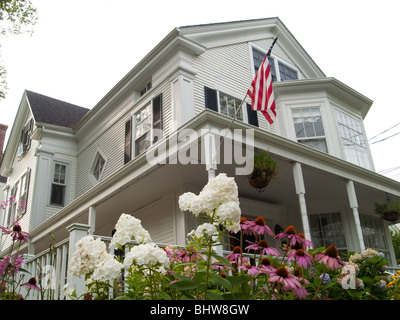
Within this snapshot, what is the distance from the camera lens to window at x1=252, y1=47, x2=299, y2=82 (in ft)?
41.5

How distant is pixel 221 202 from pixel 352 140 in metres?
10.8

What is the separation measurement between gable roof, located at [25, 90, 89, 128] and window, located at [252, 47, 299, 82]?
7.63 meters

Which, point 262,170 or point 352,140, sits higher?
point 352,140

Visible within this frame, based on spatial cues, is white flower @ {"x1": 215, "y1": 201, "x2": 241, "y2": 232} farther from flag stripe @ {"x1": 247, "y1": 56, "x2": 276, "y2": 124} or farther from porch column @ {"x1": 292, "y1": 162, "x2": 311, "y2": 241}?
porch column @ {"x1": 292, "y1": 162, "x2": 311, "y2": 241}

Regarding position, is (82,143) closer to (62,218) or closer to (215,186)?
(62,218)

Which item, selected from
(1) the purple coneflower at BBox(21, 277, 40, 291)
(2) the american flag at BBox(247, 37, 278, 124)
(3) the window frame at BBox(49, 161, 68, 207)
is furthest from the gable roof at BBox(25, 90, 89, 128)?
(1) the purple coneflower at BBox(21, 277, 40, 291)

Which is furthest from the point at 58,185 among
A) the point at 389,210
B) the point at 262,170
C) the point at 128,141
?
the point at 389,210

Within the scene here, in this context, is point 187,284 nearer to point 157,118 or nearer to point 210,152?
point 210,152

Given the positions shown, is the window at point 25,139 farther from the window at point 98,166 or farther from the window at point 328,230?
the window at point 328,230

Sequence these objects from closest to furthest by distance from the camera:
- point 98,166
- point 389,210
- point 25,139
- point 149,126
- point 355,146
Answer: point 149,126
point 389,210
point 355,146
point 98,166
point 25,139

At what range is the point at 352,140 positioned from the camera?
1180 cm

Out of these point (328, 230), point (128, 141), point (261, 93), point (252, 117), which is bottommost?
point (328, 230)
